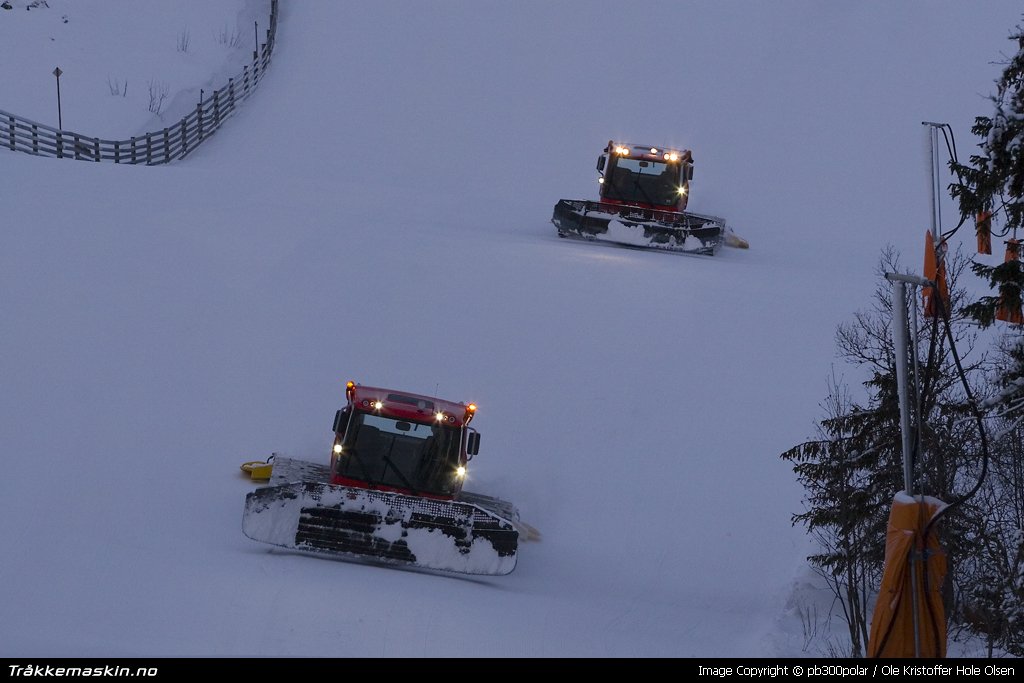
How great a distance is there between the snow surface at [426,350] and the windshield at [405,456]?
109 centimetres

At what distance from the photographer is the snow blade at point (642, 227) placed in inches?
889

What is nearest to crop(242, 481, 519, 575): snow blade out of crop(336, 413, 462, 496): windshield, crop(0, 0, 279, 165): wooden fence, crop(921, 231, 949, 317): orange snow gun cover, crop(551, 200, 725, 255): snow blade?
crop(336, 413, 462, 496): windshield

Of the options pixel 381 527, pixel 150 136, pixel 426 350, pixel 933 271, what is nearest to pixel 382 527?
pixel 381 527

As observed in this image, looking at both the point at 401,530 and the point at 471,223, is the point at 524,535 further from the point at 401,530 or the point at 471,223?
the point at 471,223

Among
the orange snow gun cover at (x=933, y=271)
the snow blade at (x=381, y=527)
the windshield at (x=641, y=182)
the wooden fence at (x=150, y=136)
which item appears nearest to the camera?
the snow blade at (x=381, y=527)

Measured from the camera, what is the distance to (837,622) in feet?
41.2

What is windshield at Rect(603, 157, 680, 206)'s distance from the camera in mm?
24609

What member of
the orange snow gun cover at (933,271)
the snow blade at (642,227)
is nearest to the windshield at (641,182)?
the snow blade at (642,227)

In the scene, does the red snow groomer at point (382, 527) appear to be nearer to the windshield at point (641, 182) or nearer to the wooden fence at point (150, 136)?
the windshield at point (641, 182)

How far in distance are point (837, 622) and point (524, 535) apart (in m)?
3.05

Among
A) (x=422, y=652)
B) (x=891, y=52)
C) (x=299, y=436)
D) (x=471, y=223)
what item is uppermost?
(x=891, y=52)

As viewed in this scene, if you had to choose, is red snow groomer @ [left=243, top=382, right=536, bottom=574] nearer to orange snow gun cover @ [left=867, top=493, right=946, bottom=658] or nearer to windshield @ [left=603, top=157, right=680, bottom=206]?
orange snow gun cover @ [left=867, top=493, right=946, bottom=658]

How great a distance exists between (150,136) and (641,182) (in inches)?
506
